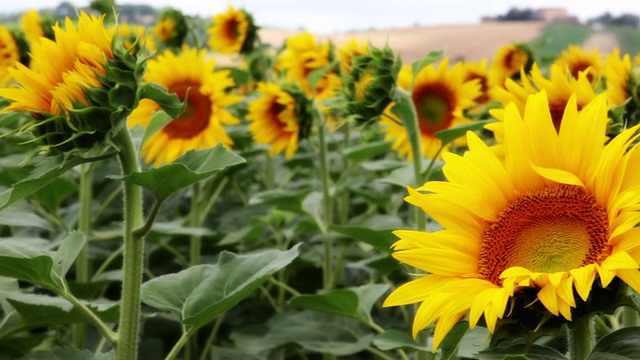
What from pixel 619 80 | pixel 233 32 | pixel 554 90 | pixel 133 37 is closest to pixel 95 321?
pixel 554 90

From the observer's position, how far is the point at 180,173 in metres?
1.09

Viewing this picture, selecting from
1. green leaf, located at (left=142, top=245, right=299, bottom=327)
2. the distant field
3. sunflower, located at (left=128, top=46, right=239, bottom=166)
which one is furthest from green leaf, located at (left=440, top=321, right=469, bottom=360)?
the distant field

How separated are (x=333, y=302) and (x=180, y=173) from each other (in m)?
0.47

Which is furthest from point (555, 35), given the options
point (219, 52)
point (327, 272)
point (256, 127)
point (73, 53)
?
point (73, 53)

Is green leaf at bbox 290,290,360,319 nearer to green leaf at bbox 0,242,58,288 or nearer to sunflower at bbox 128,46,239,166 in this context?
green leaf at bbox 0,242,58,288

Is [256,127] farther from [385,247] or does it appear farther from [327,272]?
[385,247]

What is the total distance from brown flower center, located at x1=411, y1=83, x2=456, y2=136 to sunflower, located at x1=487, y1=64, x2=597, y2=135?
96cm

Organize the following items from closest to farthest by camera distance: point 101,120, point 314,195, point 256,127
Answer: point 101,120
point 314,195
point 256,127

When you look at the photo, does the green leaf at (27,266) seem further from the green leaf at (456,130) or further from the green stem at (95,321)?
the green leaf at (456,130)

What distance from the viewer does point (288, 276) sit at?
225 cm

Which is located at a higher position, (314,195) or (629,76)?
→ (629,76)

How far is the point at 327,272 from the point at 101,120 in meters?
1.04

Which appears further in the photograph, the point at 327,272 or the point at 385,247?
the point at 327,272

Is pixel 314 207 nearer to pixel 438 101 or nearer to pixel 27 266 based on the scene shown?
pixel 438 101
